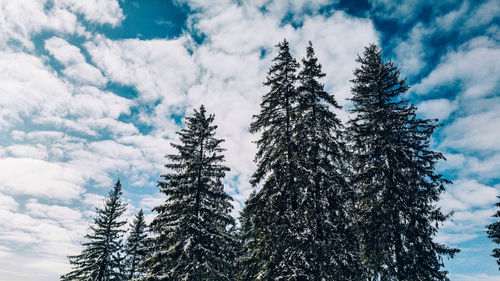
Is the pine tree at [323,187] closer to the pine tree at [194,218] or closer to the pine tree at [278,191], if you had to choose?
the pine tree at [278,191]

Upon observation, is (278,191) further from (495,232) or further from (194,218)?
(495,232)

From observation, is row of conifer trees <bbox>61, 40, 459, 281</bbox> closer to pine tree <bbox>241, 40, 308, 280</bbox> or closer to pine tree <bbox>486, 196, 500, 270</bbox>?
pine tree <bbox>241, 40, 308, 280</bbox>

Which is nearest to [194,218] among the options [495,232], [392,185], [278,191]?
[278,191]

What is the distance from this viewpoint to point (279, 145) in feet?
43.0

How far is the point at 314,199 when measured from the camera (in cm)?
1163

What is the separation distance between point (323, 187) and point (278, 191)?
2040 mm

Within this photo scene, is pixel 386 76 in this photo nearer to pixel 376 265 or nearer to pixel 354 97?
pixel 354 97

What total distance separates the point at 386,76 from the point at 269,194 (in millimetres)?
9684

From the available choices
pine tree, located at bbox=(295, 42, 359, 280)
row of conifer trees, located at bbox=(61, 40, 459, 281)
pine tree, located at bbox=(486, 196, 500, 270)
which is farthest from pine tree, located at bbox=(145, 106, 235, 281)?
pine tree, located at bbox=(486, 196, 500, 270)

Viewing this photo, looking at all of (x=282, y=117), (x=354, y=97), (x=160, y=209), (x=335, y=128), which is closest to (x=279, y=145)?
(x=282, y=117)

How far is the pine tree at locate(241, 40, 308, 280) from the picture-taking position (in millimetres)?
10789

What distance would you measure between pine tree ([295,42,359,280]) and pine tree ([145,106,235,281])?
690 cm

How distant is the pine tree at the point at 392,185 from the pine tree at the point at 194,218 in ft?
27.1

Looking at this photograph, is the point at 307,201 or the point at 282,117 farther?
the point at 282,117
